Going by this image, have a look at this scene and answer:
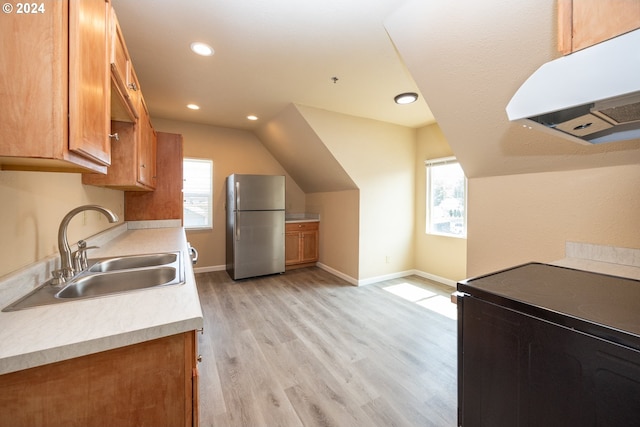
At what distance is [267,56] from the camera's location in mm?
2254

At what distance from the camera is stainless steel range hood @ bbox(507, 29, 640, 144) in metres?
0.71

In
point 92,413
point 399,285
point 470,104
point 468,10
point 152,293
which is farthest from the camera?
point 399,285

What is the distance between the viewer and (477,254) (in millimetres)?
2223

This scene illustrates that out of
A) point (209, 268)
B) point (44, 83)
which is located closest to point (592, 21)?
point (44, 83)

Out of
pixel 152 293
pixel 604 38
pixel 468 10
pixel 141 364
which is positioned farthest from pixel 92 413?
pixel 468 10

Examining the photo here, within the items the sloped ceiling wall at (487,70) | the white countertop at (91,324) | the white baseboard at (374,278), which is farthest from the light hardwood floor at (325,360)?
the sloped ceiling wall at (487,70)

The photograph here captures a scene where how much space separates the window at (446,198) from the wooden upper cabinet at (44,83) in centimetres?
397

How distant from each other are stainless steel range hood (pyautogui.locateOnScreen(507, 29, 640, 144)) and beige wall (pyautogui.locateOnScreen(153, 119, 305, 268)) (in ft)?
14.4

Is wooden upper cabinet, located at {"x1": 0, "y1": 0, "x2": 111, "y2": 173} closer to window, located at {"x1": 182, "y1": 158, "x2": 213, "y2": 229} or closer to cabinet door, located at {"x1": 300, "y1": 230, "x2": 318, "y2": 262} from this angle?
window, located at {"x1": 182, "y1": 158, "x2": 213, "y2": 229}

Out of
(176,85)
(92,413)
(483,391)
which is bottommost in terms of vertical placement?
(483,391)

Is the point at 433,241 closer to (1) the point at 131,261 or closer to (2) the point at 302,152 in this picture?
(2) the point at 302,152

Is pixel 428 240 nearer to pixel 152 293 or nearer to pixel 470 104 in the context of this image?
pixel 470 104

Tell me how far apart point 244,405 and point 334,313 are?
4.77 ft

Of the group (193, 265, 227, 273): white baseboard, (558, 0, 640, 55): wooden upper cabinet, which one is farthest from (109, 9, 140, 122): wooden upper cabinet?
(193, 265, 227, 273): white baseboard
